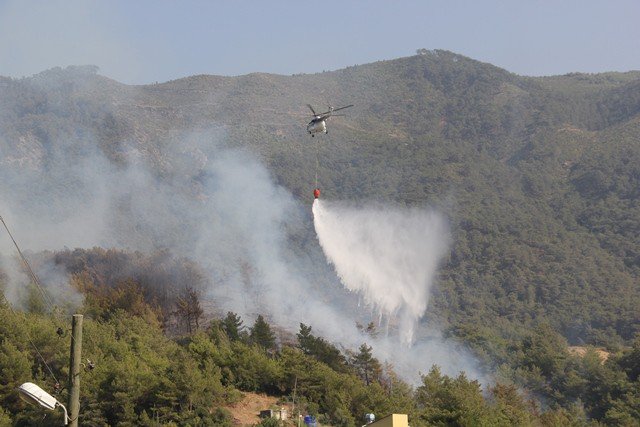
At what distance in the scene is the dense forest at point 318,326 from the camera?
59.2 meters

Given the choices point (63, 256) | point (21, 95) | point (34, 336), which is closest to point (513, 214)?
point (63, 256)

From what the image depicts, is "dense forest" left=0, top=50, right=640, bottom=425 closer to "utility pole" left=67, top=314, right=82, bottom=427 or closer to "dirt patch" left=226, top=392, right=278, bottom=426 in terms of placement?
Answer: "dirt patch" left=226, top=392, right=278, bottom=426

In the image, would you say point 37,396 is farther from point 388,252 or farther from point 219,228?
point 219,228

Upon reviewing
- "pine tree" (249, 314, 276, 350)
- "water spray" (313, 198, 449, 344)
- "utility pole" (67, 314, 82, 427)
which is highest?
"water spray" (313, 198, 449, 344)

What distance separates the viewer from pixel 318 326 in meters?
100

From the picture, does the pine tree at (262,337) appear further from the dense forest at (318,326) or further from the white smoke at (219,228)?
the white smoke at (219,228)

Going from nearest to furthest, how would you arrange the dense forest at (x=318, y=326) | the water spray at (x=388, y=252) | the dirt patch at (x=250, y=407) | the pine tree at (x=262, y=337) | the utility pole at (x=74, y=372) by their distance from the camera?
the utility pole at (x=74, y=372)
the dirt patch at (x=250, y=407)
the dense forest at (x=318, y=326)
the pine tree at (x=262, y=337)
the water spray at (x=388, y=252)

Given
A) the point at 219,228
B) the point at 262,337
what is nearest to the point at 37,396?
the point at 262,337

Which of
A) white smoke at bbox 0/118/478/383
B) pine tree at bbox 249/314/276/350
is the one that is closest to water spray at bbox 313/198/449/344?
white smoke at bbox 0/118/478/383

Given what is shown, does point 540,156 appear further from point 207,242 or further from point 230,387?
point 230,387

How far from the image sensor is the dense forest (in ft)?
194

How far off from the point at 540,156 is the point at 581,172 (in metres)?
14.6

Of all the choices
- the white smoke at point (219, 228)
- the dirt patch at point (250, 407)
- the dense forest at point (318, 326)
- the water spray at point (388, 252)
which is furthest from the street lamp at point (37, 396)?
the white smoke at point (219, 228)

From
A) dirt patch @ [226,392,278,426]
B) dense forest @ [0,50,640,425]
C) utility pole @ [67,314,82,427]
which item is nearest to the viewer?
utility pole @ [67,314,82,427]
